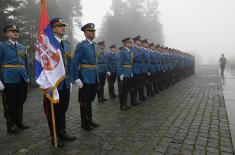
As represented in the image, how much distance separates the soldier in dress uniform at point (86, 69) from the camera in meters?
5.34

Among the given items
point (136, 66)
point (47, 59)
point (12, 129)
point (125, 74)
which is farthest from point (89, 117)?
point (136, 66)

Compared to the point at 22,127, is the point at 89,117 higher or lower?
higher

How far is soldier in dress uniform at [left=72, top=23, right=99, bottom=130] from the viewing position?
5336mm

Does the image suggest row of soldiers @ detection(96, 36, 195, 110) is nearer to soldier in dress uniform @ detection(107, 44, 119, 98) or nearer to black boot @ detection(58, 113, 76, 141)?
soldier in dress uniform @ detection(107, 44, 119, 98)

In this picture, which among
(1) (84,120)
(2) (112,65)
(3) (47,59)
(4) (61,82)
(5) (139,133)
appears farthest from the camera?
(2) (112,65)

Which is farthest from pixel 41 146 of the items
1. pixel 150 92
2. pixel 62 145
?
pixel 150 92

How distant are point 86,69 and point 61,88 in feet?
3.06

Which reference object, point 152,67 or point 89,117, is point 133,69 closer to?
point 152,67

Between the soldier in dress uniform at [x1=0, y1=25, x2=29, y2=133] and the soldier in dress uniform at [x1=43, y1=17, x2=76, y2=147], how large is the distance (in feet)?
3.91

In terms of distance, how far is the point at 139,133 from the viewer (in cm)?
518

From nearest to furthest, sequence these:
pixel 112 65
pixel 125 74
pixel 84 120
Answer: pixel 84 120, pixel 125 74, pixel 112 65

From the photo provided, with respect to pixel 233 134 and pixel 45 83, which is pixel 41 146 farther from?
pixel 233 134

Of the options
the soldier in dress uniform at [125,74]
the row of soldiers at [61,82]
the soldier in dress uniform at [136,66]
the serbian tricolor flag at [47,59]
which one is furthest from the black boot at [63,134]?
the soldier in dress uniform at [136,66]

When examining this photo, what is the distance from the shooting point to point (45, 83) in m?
4.38
